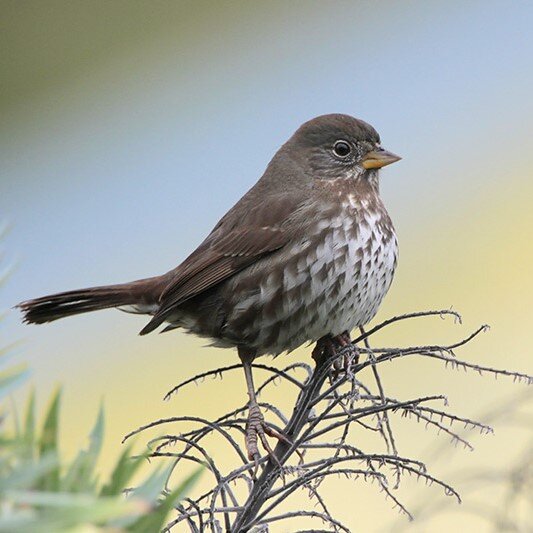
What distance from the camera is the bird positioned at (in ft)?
9.20

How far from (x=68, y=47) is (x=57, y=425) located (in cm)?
603

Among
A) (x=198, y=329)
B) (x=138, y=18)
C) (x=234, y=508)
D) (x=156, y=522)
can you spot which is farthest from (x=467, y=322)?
(x=156, y=522)

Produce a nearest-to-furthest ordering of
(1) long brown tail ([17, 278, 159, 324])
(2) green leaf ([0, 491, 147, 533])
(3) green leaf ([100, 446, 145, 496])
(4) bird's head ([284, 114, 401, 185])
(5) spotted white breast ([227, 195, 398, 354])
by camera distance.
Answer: (2) green leaf ([0, 491, 147, 533]) < (3) green leaf ([100, 446, 145, 496]) < (5) spotted white breast ([227, 195, 398, 354]) < (1) long brown tail ([17, 278, 159, 324]) < (4) bird's head ([284, 114, 401, 185])

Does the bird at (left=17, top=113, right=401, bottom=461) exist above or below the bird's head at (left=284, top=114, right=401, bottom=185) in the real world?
below

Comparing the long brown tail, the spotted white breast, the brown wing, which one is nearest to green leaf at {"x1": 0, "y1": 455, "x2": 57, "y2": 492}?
the spotted white breast

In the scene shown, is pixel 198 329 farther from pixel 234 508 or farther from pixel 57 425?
pixel 57 425

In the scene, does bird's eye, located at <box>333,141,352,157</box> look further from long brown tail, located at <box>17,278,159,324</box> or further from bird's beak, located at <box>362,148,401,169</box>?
long brown tail, located at <box>17,278,159,324</box>

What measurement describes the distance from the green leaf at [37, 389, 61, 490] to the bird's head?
9.46 feet

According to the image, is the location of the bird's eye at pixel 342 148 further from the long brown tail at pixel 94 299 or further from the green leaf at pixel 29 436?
the green leaf at pixel 29 436

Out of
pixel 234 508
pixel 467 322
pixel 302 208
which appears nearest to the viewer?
pixel 234 508

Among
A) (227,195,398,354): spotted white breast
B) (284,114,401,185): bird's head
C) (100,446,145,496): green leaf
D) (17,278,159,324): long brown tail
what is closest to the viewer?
(100,446,145,496): green leaf

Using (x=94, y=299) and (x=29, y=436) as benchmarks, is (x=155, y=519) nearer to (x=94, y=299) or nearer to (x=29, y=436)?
(x=29, y=436)

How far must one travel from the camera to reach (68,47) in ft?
20.2

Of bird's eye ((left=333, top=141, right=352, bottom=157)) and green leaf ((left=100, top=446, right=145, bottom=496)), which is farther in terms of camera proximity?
bird's eye ((left=333, top=141, right=352, bottom=157))
